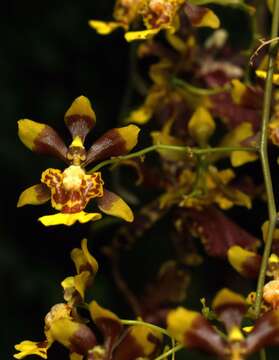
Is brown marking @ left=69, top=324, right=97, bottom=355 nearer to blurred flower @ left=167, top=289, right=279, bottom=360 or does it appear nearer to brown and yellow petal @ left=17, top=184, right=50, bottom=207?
blurred flower @ left=167, top=289, right=279, bottom=360

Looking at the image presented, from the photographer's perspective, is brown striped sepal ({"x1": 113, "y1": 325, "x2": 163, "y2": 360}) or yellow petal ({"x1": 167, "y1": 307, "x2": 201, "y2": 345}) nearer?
yellow petal ({"x1": 167, "y1": 307, "x2": 201, "y2": 345})

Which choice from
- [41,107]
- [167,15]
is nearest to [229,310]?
[167,15]

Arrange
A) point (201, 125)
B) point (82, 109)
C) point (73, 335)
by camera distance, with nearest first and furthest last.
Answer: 1. point (73, 335)
2. point (82, 109)
3. point (201, 125)

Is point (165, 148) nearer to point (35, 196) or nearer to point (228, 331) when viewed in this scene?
point (35, 196)

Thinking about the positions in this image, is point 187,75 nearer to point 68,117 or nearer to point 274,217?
point 68,117

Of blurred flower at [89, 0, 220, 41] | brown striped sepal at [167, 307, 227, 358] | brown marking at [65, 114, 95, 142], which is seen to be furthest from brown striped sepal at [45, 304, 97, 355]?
blurred flower at [89, 0, 220, 41]

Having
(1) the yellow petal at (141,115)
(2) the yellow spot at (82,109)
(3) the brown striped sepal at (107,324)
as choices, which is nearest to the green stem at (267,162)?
(3) the brown striped sepal at (107,324)
